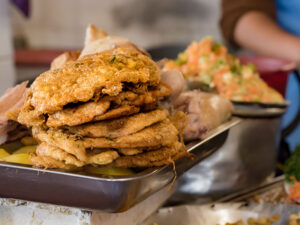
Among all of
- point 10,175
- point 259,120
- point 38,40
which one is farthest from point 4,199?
point 38,40

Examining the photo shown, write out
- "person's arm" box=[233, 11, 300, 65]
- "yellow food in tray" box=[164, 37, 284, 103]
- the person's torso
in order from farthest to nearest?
the person's torso → "person's arm" box=[233, 11, 300, 65] → "yellow food in tray" box=[164, 37, 284, 103]

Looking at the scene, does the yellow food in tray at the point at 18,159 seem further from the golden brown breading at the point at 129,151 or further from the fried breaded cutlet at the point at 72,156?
the golden brown breading at the point at 129,151

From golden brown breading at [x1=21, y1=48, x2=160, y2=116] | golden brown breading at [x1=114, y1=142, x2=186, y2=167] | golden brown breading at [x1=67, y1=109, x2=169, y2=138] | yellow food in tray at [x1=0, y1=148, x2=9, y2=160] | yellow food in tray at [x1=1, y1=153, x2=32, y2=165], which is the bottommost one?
yellow food in tray at [x1=0, y1=148, x2=9, y2=160]

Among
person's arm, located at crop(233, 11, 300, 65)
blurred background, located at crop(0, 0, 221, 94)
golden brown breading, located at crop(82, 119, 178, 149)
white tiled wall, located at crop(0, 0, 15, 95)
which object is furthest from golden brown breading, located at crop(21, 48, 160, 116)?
blurred background, located at crop(0, 0, 221, 94)

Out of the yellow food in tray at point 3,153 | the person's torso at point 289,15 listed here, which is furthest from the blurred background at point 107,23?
the yellow food in tray at point 3,153

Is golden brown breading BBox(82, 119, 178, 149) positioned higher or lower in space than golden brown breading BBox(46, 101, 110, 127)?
lower

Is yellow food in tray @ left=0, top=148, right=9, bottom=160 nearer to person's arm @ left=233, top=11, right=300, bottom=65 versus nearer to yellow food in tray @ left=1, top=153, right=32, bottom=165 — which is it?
yellow food in tray @ left=1, top=153, right=32, bottom=165
